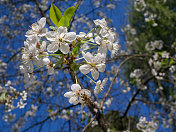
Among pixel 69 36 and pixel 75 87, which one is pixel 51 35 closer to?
pixel 69 36

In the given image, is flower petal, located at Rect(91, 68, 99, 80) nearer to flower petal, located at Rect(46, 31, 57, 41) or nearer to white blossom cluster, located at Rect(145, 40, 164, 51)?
flower petal, located at Rect(46, 31, 57, 41)

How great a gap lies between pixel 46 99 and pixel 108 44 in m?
1.54

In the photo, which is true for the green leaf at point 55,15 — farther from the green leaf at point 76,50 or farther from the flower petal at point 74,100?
the flower petal at point 74,100

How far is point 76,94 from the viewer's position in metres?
0.67

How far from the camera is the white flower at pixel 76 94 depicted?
2.11 feet

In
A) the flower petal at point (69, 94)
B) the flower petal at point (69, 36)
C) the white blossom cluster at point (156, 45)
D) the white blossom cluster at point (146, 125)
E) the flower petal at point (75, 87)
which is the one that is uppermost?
the white blossom cluster at point (156, 45)

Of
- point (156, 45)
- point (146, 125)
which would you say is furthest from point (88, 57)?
point (156, 45)

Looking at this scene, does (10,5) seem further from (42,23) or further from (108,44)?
(108,44)

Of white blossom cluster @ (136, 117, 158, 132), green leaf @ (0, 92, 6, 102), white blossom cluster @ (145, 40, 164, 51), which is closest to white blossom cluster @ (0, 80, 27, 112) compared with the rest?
green leaf @ (0, 92, 6, 102)

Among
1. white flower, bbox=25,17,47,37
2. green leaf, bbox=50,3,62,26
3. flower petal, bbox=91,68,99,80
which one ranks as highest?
green leaf, bbox=50,3,62,26

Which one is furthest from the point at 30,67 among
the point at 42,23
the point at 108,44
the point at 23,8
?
the point at 23,8

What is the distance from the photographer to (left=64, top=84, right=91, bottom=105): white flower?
2.11ft

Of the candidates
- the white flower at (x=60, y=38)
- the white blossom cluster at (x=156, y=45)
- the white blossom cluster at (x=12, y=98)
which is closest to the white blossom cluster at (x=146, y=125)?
the white blossom cluster at (x=12, y=98)

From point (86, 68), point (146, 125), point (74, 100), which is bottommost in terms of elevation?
point (146, 125)
